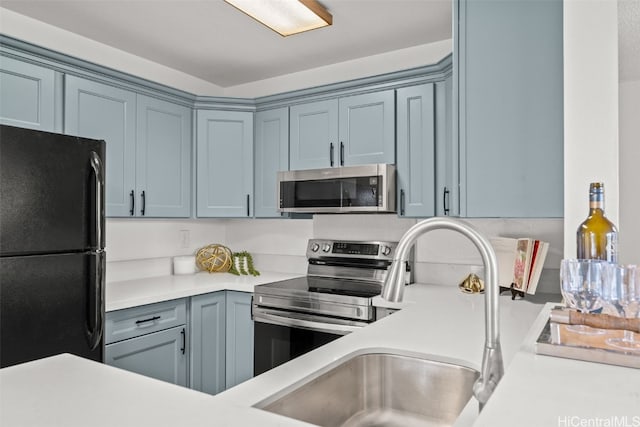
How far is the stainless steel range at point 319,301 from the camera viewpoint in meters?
2.37

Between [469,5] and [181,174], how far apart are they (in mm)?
2053

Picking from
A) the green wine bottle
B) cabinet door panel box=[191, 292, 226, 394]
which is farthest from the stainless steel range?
the green wine bottle

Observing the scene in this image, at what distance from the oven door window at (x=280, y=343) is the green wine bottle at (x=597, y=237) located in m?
1.32

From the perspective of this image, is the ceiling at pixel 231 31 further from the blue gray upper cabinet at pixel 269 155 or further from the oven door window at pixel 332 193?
the oven door window at pixel 332 193

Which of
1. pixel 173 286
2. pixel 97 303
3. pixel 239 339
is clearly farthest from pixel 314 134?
pixel 97 303

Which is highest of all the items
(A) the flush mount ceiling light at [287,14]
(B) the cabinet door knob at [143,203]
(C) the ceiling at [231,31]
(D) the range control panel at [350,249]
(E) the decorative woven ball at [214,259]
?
(C) the ceiling at [231,31]

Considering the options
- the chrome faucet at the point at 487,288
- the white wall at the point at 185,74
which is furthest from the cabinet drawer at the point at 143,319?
the chrome faucet at the point at 487,288

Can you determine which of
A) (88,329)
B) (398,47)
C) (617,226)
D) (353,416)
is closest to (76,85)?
(88,329)

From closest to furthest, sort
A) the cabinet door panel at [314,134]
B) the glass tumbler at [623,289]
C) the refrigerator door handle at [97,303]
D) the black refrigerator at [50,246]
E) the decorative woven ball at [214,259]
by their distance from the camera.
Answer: the glass tumbler at [623,289], the black refrigerator at [50,246], the refrigerator door handle at [97,303], the cabinet door panel at [314,134], the decorative woven ball at [214,259]

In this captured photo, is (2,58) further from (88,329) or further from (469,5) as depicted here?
(469,5)

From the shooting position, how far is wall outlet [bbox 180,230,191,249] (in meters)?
3.39

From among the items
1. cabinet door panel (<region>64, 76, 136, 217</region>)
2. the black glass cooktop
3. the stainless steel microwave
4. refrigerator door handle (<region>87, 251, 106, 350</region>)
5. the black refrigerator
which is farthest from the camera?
the stainless steel microwave

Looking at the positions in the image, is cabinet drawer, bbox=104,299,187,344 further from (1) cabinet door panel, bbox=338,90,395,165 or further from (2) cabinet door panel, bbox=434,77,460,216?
(2) cabinet door panel, bbox=434,77,460,216

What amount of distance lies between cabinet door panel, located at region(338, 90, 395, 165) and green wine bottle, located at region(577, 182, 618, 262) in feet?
4.38
